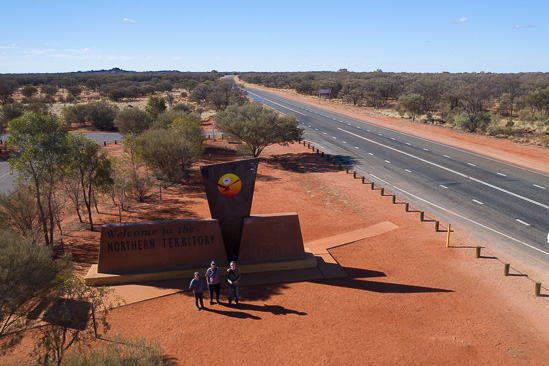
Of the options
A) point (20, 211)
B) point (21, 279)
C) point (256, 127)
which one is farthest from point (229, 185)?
point (256, 127)

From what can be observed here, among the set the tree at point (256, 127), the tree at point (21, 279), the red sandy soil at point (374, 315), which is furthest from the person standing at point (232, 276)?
the tree at point (256, 127)

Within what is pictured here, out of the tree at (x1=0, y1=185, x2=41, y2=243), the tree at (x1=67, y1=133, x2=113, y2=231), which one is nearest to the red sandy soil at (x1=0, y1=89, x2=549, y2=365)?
the tree at (x1=0, y1=185, x2=41, y2=243)

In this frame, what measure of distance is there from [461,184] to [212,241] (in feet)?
65.7

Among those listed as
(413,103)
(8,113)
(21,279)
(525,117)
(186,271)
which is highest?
(413,103)

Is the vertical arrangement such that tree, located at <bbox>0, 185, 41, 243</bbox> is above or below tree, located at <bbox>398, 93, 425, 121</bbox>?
below

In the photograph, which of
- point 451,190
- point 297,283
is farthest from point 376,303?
point 451,190

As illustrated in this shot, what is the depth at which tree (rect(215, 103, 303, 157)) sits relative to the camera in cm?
3303

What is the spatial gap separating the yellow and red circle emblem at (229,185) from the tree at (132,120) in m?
31.7

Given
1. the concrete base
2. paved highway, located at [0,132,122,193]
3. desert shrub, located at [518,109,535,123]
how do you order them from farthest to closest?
desert shrub, located at [518,109,535,123], paved highway, located at [0,132,122,193], the concrete base

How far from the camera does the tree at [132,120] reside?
138ft

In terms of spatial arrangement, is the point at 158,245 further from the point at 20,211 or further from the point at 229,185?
the point at 20,211

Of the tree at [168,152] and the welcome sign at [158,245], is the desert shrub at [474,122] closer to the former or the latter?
the tree at [168,152]

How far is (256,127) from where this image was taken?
108 ft

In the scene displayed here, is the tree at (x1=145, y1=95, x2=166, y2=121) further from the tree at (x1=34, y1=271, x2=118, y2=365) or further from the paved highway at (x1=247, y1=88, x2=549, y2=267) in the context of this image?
the tree at (x1=34, y1=271, x2=118, y2=365)
